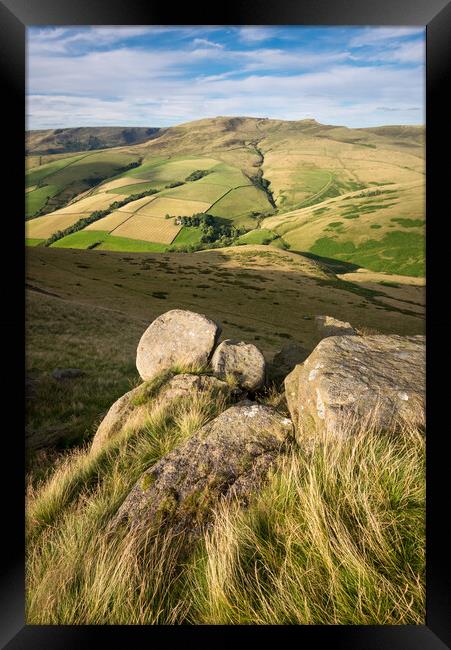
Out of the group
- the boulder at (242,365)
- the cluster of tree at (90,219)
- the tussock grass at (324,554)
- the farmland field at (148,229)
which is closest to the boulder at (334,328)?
the boulder at (242,365)

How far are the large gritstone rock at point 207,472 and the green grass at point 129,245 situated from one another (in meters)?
105

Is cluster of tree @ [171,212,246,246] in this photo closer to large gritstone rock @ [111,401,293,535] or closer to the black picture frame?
large gritstone rock @ [111,401,293,535]

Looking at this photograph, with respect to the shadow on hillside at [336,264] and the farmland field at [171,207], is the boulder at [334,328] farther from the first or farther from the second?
the farmland field at [171,207]

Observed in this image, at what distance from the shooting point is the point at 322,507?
2.68 m

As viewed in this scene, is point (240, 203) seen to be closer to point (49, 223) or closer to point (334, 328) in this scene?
point (49, 223)

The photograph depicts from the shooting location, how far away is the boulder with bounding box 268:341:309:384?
10.1 meters

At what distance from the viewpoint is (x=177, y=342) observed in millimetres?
9680

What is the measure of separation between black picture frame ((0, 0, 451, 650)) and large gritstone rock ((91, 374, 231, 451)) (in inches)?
143

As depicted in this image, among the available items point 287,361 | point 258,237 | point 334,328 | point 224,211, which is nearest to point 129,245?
point 258,237

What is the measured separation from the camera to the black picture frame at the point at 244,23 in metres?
2.68

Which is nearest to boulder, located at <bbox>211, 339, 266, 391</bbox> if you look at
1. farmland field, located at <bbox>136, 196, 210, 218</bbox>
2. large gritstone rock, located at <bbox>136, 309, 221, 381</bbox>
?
large gritstone rock, located at <bbox>136, 309, 221, 381</bbox>
